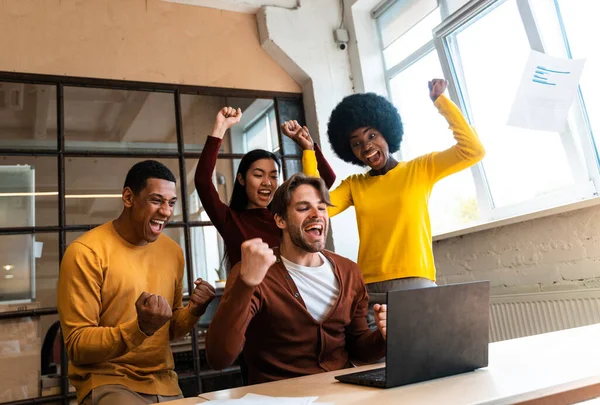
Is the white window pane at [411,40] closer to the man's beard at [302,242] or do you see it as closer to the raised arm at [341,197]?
the raised arm at [341,197]

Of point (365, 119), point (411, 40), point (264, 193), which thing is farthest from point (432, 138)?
point (264, 193)

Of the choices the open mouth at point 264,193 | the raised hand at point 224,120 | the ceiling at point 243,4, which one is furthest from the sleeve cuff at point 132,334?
the ceiling at point 243,4

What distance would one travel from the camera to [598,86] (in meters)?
2.70

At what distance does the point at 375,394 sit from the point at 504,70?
2689 millimetres

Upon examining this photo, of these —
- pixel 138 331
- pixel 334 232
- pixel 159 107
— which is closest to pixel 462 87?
pixel 334 232

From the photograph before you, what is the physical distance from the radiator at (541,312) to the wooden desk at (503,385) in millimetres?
1154

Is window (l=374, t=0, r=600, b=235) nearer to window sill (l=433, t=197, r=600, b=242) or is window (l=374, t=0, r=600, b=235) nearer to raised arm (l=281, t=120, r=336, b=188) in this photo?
window sill (l=433, t=197, r=600, b=242)

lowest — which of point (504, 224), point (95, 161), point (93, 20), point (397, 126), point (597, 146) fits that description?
point (504, 224)

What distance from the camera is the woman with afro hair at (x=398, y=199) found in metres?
2.31

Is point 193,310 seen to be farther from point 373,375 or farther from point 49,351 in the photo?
point 49,351

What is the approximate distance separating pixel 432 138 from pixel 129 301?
8.67ft

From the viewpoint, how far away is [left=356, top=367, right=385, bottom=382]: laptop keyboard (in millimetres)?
1191

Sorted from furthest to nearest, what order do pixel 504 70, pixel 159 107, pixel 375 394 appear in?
pixel 159 107
pixel 504 70
pixel 375 394

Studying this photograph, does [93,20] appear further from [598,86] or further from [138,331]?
[598,86]
